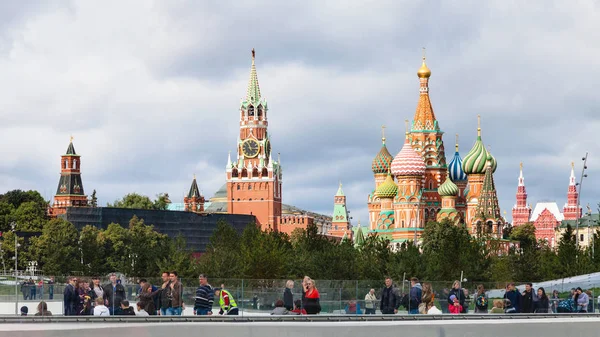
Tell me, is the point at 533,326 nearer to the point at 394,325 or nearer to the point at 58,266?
the point at 394,325

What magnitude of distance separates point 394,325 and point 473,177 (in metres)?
167

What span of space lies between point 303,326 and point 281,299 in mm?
5974

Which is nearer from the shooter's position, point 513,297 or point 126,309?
point 126,309

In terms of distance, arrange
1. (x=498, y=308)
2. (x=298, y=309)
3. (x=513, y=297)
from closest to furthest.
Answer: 1. (x=298, y=309)
2. (x=513, y=297)
3. (x=498, y=308)

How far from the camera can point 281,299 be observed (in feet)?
127

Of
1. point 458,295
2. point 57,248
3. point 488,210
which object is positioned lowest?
point 458,295

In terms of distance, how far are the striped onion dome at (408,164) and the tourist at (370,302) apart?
487ft

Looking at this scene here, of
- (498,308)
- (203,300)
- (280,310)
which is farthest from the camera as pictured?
(498,308)

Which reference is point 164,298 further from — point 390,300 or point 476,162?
point 476,162

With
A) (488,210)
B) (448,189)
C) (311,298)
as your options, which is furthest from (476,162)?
(311,298)

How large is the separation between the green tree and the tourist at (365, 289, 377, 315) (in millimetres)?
81174

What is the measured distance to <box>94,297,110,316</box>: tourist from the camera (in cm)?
3281

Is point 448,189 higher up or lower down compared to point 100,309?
higher up

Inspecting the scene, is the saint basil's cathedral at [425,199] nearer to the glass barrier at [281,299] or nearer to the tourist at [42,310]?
the glass barrier at [281,299]
